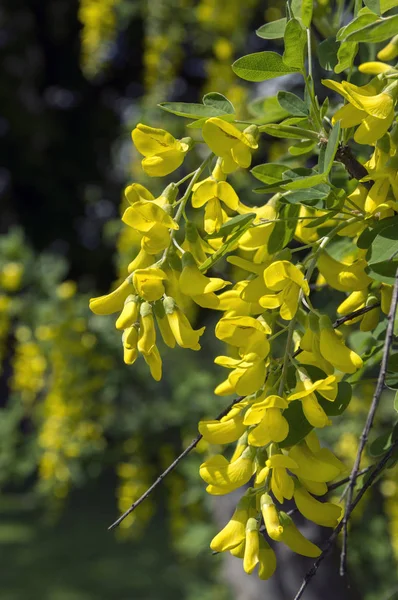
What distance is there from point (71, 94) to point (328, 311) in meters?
9.14

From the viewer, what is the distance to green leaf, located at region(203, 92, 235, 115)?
749 mm

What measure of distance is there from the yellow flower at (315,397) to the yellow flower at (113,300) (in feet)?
0.63

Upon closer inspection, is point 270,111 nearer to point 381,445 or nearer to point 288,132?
point 288,132

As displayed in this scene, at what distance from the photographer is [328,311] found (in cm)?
104

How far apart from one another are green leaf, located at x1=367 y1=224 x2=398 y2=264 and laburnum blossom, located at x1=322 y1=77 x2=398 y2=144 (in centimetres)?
9

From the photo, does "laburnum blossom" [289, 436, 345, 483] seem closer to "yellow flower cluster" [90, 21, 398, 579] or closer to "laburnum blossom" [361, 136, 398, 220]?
"yellow flower cluster" [90, 21, 398, 579]

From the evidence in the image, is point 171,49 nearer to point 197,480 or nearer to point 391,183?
point 197,480

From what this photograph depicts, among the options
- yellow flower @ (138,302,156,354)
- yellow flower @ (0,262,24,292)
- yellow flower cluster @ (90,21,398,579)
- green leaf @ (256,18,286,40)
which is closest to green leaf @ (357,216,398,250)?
yellow flower cluster @ (90,21,398,579)

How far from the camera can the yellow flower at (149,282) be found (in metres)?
0.71

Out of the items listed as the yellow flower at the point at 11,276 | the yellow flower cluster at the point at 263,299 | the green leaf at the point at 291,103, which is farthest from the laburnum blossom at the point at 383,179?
the yellow flower at the point at 11,276

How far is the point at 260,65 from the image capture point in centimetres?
77

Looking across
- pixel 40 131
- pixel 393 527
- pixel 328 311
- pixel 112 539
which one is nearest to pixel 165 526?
pixel 112 539

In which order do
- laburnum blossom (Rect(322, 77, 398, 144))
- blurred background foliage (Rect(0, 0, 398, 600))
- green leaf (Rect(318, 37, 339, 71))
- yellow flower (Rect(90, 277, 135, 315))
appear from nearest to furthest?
laburnum blossom (Rect(322, 77, 398, 144)) → yellow flower (Rect(90, 277, 135, 315)) → green leaf (Rect(318, 37, 339, 71)) → blurred background foliage (Rect(0, 0, 398, 600))

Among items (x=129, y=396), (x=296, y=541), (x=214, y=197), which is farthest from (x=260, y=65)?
(x=129, y=396)
